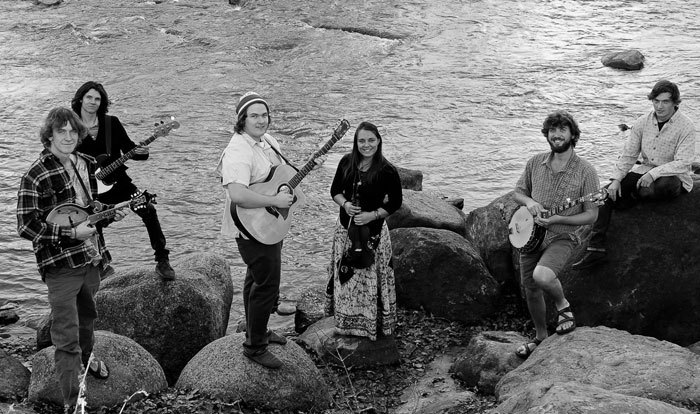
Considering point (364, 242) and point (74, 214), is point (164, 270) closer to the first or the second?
point (364, 242)

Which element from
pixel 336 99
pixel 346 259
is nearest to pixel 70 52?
pixel 336 99

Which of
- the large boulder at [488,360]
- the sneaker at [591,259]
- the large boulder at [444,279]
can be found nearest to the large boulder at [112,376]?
the large boulder at [488,360]

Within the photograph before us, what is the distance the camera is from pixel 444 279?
980 centimetres

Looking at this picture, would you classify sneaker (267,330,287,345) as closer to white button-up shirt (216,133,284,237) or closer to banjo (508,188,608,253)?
white button-up shirt (216,133,284,237)

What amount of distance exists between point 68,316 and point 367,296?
303cm

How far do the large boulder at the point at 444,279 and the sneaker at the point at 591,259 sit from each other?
131 cm

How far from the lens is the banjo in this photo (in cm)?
760

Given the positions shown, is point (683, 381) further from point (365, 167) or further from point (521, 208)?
point (365, 167)

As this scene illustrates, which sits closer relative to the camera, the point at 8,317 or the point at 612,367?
the point at 612,367

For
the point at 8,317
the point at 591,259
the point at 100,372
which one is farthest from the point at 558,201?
the point at 8,317

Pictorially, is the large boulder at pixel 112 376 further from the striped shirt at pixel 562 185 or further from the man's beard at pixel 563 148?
the man's beard at pixel 563 148

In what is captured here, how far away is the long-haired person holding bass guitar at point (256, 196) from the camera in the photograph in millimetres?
6957

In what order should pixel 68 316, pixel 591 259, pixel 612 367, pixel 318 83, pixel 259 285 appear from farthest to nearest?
pixel 318 83, pixel 591 259, pixel 259 285, pixel 612 367, pixel 68 316

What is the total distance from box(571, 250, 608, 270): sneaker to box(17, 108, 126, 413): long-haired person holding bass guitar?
14.9ft
